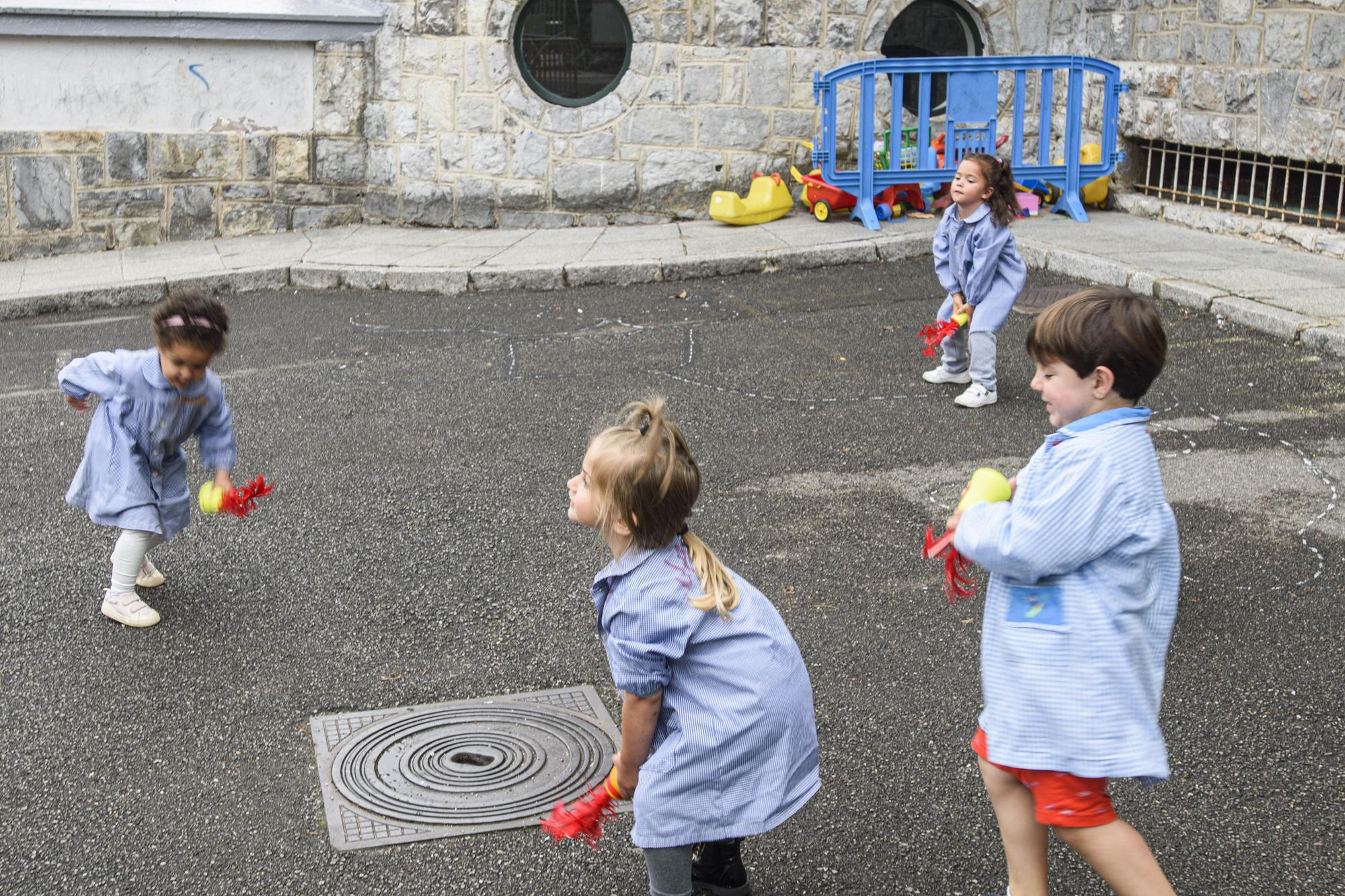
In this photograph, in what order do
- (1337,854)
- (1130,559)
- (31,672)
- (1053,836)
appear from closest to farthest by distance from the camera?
(1130,559) < (1337,854) < (1053,836) < (31,672)

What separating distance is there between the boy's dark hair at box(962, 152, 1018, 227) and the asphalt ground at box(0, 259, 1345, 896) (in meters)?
0.89

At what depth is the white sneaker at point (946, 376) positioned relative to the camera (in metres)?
6.96

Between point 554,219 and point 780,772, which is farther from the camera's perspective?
point 554,219

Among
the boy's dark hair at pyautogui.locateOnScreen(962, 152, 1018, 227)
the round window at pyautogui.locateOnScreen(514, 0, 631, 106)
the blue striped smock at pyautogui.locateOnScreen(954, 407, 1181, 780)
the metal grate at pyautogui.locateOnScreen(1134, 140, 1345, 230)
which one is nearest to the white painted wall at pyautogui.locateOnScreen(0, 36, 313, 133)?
the round window at pyautogui.locateOnScreen(514, 0, 631, 106)

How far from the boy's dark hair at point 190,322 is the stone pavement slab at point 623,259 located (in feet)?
17.4

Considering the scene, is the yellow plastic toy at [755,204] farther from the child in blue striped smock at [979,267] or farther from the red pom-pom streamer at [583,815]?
the red pom-pom streamer at [583,815]

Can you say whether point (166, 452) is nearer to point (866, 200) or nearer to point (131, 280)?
point (131, 280)

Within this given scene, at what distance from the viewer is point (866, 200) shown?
35.1 ft

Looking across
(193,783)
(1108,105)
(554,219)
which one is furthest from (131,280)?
(1108,105)

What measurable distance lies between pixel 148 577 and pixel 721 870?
105 inches

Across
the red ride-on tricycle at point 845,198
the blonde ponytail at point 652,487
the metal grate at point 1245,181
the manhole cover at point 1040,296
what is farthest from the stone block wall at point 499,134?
the blonde ponytail at point 652,487

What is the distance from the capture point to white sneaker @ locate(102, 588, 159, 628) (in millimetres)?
4410

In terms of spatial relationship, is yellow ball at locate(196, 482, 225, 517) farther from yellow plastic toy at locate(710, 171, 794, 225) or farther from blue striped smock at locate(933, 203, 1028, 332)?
yellow plastic toy at locate(710, 171, 794, 225)

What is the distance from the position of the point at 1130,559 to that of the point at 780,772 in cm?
77
